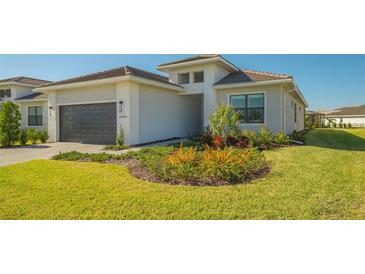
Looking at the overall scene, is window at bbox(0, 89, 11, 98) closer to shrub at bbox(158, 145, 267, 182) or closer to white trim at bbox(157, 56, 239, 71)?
white trim at bbox(157, 56, 239, 71)

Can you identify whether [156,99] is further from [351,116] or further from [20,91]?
[351,116]

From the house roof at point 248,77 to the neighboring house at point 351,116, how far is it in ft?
94.5

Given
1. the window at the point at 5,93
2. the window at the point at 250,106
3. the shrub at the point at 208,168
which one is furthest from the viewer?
the window at the point at 5,93

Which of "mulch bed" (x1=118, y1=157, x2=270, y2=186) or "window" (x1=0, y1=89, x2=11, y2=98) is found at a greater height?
"window" (x1=0, y1=89, x2=11, y2=98)

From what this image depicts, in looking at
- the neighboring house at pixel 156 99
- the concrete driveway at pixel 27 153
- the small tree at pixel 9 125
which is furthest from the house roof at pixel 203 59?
the small tree at pixel 9 125

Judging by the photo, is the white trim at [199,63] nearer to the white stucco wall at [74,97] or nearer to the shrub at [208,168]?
the white stucco wall at [74,97]

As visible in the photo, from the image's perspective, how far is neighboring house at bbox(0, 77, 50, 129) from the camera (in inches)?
800

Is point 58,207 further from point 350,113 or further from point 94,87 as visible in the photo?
point 350,113

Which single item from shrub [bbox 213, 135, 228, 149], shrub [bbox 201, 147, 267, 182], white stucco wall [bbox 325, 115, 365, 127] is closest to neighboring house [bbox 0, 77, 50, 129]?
shrub [bbox 213, 135, 228, 149]

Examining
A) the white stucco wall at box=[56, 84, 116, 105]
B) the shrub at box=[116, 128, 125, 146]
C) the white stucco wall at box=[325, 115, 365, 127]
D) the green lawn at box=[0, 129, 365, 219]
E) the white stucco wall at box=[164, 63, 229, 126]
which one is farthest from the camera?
the white stucco wall at box=[325, 115, 365, 127]

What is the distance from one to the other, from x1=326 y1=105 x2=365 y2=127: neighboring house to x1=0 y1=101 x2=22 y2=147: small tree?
4086 cm

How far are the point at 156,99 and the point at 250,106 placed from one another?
5655 millimetres

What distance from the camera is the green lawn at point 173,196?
14.1 feet
